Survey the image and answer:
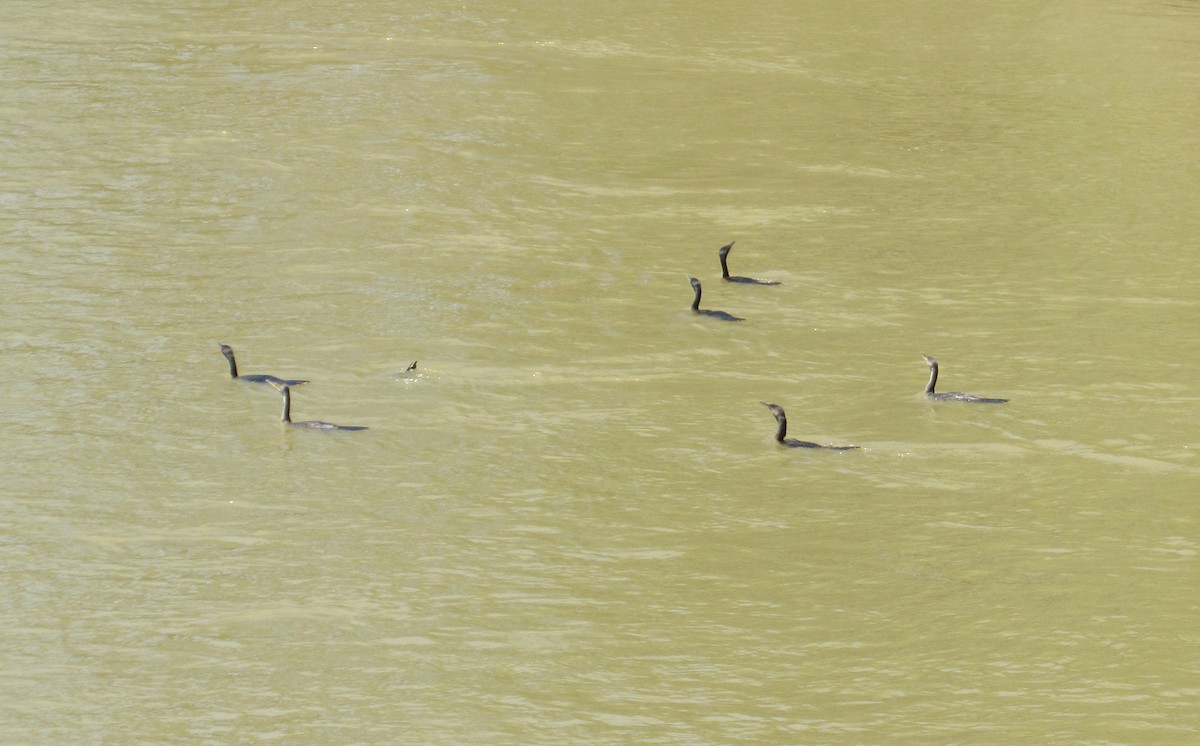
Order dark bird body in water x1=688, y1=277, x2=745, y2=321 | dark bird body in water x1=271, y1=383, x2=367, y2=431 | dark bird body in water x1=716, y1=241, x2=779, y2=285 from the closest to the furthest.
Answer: dark bird body in water x1=271, y1=383, x2=367, y2=431 → dark bird body in water x1=688, y1=277, x2=745, y2=321 → dark bird body in water x1=716, y1=241, x2=779, y2=285

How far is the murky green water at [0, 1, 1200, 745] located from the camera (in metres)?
9.00

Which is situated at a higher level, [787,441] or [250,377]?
[787,441]

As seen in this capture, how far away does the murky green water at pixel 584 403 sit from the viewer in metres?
9.00

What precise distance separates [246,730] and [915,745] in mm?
3227

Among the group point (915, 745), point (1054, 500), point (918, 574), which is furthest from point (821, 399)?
point (915, 745)

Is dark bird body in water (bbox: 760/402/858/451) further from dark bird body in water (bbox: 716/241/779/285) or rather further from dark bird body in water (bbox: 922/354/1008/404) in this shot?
dark bird body in water (bbox: 716/241/779/285)

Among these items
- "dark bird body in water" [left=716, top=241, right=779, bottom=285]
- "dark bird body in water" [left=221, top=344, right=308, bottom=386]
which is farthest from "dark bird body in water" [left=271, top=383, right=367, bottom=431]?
"dark bird body in water" [left=716, top=241, right=779, bottom=285]

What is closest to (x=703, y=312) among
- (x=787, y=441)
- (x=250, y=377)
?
(x=787, y=441)

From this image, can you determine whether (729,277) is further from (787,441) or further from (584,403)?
(787,441)

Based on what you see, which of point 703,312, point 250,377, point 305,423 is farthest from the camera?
point 703,312

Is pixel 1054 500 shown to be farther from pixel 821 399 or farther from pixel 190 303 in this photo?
pixel 190 303

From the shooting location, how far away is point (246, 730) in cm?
838

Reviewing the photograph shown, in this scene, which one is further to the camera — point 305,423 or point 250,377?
point 250,377

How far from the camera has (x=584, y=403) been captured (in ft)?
42.1
